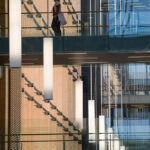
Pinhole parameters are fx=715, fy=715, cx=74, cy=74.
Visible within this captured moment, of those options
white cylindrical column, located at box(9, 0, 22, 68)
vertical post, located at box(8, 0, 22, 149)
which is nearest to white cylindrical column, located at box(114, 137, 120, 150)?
vertical post, located at box(8, 0, 22, 149)

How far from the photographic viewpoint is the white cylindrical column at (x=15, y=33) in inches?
393

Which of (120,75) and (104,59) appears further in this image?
(120,75)

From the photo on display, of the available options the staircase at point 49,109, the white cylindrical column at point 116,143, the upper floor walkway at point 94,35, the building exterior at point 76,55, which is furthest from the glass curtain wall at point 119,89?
the upper floor walkway at point 94,35

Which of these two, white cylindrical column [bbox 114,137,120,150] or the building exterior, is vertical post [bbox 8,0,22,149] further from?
white cylindrical column [bbox 114,137,120,150]

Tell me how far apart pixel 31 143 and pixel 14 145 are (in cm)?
53

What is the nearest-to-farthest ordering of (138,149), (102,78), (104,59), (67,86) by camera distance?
(138,149) → (104,59) → (67,86) → (102,78)

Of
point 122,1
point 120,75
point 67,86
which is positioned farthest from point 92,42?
point 120,75

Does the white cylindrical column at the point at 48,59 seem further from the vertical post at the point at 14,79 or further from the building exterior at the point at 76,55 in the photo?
the vertical post at the point at 14,79

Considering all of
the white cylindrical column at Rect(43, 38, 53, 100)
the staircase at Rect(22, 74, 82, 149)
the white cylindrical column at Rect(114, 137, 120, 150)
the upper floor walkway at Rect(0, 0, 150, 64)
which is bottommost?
the white cylindrical column at Rect(114, 137, 120, 150)

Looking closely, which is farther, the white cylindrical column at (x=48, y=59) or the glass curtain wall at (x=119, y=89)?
the glass curtain wall at (x=119, y=89)

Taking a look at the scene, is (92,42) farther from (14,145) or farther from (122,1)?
(122,1)

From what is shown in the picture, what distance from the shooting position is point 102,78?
27547 millimetres

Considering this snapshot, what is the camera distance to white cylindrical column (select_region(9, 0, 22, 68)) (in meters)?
9.98

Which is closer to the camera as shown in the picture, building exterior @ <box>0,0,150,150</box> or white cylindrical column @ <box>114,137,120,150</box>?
building exterior @ <box>0,0,150,150</box>
